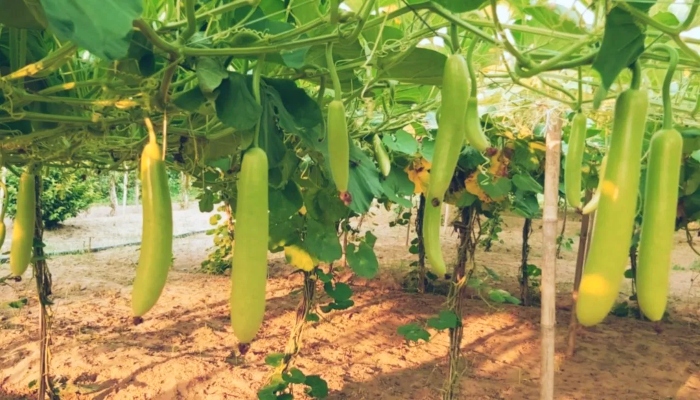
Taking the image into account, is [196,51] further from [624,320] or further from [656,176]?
[624,320]

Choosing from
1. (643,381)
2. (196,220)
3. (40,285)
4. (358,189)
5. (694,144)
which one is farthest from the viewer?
(196,220)

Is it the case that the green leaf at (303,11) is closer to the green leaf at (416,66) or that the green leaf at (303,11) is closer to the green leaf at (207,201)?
the green leaf at (416,66)

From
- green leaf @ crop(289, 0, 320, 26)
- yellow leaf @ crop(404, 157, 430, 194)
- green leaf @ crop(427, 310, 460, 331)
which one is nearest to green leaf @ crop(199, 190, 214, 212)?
yellow leaf @ crop(404, 157, 430, 194)

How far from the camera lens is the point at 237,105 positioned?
2.56 feet

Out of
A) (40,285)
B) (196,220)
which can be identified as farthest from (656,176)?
(196,220)

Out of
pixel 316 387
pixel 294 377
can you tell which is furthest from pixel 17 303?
pixel 316 387

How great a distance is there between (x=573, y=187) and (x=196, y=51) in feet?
1.77

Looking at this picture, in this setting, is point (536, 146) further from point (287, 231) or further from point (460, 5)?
point (460, 5)

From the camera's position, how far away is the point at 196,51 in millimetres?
748

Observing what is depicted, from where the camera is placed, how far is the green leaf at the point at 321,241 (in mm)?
2549

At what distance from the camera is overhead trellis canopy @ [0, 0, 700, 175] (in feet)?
1.94

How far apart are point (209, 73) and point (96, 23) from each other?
0.28 m

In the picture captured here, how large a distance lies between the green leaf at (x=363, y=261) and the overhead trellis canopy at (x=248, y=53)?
4.80 ft

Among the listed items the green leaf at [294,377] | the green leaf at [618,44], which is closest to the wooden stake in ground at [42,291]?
the green leaf at [294,377]
